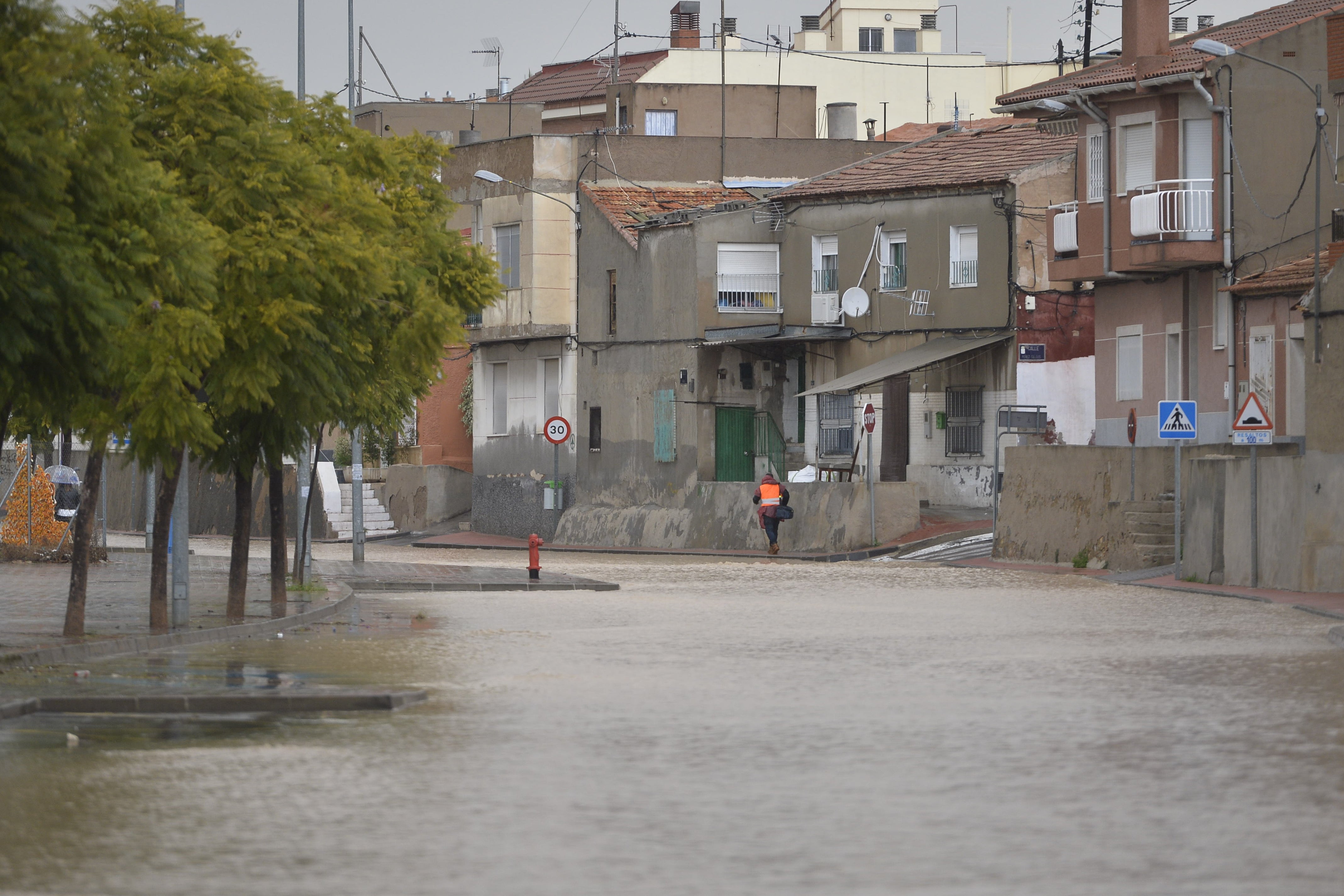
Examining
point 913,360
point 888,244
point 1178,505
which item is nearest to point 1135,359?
point 913,360

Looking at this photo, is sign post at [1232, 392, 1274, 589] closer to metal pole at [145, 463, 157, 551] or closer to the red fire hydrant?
the red fire hydrant

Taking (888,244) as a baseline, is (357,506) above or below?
below

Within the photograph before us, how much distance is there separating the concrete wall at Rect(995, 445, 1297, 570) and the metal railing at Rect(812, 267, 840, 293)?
12241 millimetres

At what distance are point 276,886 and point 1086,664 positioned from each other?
34.2ft

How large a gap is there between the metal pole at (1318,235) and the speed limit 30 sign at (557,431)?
19.7 metres

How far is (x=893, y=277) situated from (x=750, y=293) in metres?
4.70

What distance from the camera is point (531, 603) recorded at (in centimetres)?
2667

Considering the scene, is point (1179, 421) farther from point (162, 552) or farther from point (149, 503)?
point (149, 503)

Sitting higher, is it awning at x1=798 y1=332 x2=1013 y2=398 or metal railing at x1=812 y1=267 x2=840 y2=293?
metal railing at x1=812 y1=267 x2=840 y2=293

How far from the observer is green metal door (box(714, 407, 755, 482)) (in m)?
51.1

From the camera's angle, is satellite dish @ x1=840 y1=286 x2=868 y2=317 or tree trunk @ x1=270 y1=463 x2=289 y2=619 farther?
satellite dish @ x1=840 y1=286 x2=868 y2=317

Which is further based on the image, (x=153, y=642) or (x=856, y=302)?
(x=856, y=302)

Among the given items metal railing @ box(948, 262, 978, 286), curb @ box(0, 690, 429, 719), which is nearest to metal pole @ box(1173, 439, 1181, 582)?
metal railing @ box(948, 262, 978, 286)

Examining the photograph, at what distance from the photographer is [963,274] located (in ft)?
150
